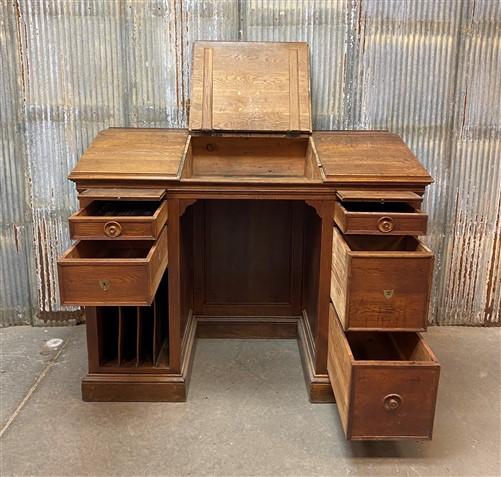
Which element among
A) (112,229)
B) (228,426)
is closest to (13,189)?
(112,229)

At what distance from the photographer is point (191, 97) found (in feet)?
9.12

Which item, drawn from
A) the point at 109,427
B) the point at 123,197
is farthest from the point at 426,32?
the point at 109,427

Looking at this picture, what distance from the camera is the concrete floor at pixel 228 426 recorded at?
207cm

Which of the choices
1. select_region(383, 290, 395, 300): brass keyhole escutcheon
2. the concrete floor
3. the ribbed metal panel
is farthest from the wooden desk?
the ribbed metal panel

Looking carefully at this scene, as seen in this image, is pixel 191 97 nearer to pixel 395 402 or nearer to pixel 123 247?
pixel 123 247

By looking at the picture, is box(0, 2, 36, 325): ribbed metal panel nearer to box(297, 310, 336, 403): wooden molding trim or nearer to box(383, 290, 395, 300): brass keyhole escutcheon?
box(297, 310, 336, 403): wooden molding trim

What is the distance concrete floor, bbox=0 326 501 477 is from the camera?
81.6 inches

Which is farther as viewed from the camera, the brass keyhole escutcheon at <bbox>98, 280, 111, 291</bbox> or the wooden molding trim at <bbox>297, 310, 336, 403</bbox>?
the wooden molding trim at <bbox>297, 310, 336, 403</bbox>

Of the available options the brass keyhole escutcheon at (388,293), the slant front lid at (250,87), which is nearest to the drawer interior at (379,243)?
the brass keyhole escutcheon at (388,293)

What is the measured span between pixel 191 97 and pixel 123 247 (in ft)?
2.71

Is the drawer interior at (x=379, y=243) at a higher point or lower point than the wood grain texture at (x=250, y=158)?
lower

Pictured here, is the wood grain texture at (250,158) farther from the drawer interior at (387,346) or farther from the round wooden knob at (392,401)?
the round wooden knob at (392,401)

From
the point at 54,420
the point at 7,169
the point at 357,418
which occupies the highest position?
the point at 7,169

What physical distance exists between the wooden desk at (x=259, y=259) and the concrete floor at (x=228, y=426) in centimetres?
13
